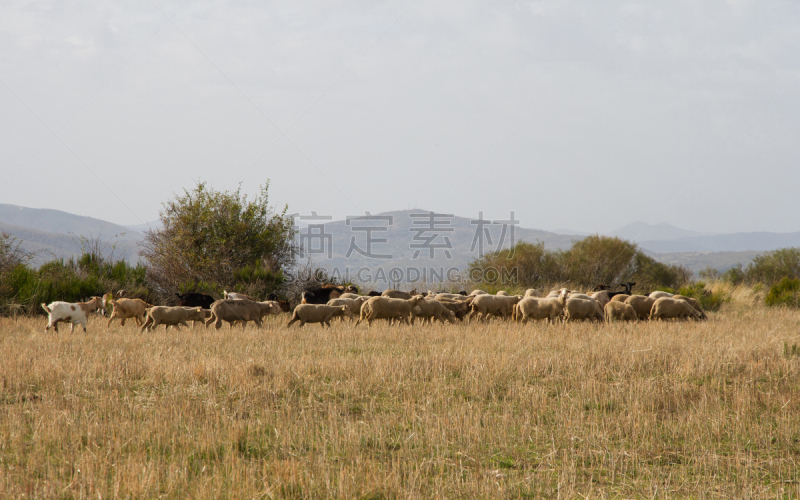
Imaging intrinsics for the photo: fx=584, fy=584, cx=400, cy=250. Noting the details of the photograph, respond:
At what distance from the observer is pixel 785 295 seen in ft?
78.9

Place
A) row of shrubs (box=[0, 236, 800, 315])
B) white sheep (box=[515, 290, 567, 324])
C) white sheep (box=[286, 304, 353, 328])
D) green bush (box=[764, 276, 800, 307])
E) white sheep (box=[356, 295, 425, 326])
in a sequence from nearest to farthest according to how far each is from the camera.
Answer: white sheep (box=[286, 304, 353, 328]) < white sheep (box=[356, 295, 425, 326]) < white sheep (box=[515, 290, 567, 324]) < row of shrubs (box=[0, 236, 800, 315]) < green bush (box=[764, 276, 800, 307])

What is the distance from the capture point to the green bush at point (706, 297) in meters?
24.0

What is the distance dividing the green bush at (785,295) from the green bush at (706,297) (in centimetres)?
165

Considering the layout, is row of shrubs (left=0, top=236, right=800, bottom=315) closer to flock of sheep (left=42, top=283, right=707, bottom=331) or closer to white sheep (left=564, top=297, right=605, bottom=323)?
flock of sheep (left=42, top=283, right=707, bottom=331)

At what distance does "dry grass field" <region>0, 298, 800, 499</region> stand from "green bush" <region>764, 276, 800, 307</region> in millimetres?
15907

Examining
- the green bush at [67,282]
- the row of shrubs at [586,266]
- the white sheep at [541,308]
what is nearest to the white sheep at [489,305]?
the white sheep at [541,308]

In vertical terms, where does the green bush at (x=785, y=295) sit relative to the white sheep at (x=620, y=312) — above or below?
above

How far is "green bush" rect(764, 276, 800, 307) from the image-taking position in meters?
23.8

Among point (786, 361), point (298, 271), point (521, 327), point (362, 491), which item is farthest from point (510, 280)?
point (362, 491)

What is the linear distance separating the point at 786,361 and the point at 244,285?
17.5 metres

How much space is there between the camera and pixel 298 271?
83.7ft

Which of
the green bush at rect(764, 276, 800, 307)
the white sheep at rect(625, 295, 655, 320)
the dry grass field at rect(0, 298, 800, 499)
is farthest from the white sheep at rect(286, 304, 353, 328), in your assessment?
the green bush at rect(764, 276, 800, 307)

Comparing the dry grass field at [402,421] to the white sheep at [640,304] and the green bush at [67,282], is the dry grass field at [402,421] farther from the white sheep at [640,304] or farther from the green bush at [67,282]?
the green bush at [67,282]

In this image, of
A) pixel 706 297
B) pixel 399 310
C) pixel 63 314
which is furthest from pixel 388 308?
pixel 706 297
